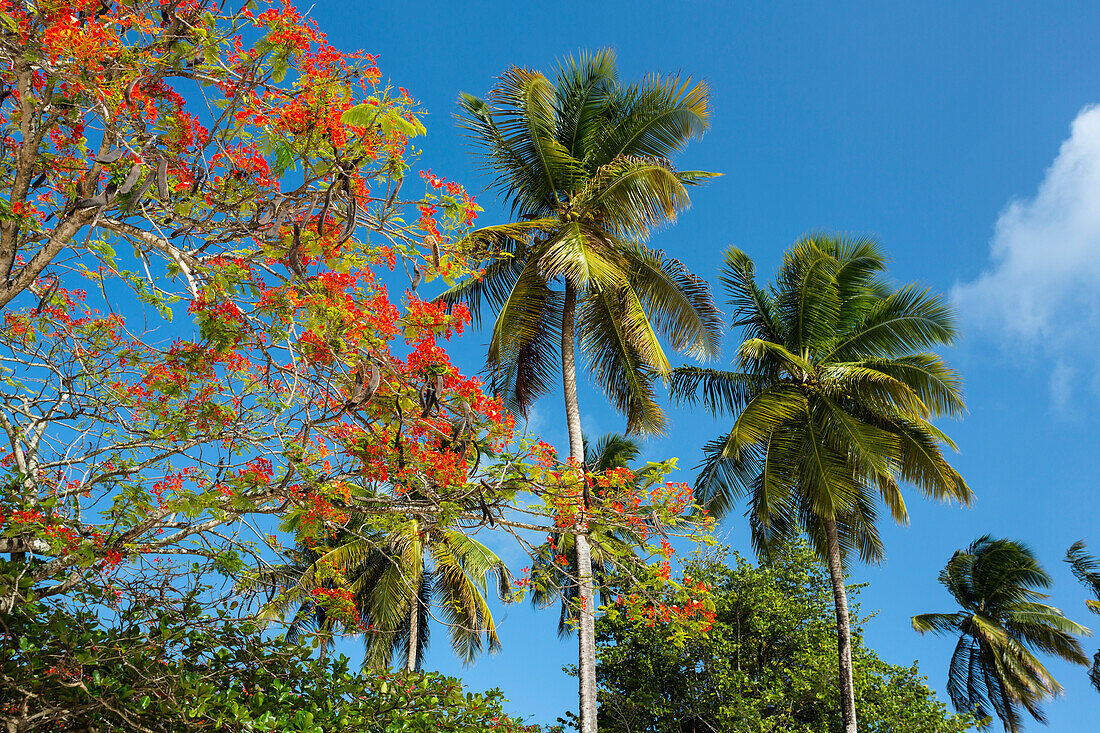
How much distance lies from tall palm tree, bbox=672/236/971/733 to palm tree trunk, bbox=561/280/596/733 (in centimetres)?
439

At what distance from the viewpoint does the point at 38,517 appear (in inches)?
202

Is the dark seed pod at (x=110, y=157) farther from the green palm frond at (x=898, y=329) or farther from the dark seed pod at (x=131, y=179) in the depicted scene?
the green palm frond at (x=898, y=329)

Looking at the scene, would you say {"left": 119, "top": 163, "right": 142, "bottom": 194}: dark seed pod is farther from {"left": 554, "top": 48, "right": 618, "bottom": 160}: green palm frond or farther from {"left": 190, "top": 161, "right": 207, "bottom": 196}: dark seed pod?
{"left": 554, "top": 48, "right": 618, "bottom": 160}: green palm frond

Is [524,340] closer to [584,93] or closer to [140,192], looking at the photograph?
[584,93]

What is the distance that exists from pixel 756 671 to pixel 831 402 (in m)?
5.99

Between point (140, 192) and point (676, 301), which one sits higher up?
point (676, 301)

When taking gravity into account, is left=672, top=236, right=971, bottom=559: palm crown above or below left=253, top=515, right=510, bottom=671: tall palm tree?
above

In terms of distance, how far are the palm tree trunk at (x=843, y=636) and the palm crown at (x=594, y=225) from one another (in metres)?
4.90

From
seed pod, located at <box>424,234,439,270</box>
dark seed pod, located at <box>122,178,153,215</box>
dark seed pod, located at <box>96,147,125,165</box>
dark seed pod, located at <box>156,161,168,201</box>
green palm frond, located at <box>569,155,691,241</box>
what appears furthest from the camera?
green palm frond, located at <box>569,155,691,241</box>

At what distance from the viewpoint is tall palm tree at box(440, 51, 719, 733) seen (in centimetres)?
1238

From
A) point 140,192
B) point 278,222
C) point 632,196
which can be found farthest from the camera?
point 632,196

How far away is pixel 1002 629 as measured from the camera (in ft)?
75.4

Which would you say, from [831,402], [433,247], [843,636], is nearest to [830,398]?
[831,402]

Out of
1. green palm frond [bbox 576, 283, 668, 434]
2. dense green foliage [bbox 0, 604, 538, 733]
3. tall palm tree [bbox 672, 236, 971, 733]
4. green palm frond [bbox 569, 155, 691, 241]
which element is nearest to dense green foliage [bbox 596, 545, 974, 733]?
tall palm tree [bbox 672, 236, 971, 733]
